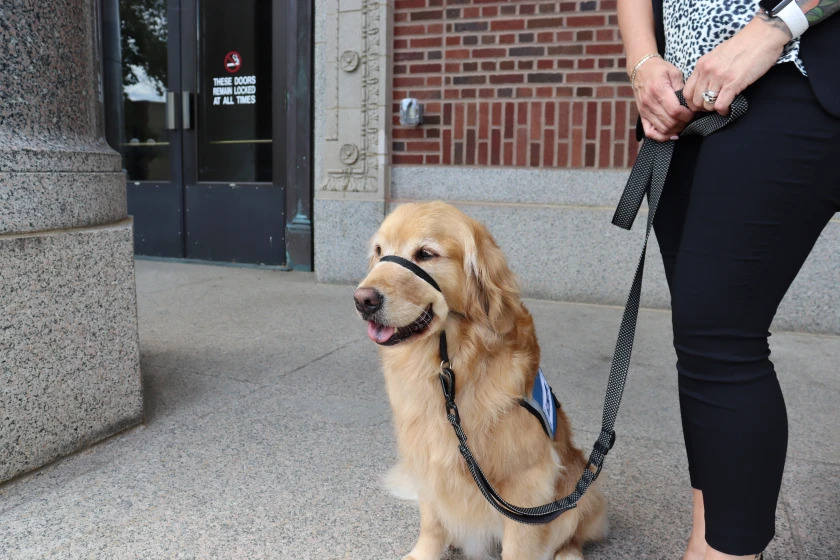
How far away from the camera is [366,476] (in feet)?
8.24

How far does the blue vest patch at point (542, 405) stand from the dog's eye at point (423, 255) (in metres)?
0.48

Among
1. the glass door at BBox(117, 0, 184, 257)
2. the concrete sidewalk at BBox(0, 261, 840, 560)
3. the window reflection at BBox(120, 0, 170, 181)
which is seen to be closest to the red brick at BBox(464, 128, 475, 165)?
the concrete sidewalk at BBox(0, 261, 840, 560)

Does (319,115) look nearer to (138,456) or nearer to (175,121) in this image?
(175,121)

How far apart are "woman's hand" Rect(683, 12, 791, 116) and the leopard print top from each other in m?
0.04

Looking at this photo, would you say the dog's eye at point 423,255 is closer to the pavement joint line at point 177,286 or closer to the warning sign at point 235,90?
the pavement joint line at point 177,286

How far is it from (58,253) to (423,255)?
4.86 feet

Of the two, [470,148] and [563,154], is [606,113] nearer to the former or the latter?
[563,154]

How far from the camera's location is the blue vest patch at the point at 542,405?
185 cm

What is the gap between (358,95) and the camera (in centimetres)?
568

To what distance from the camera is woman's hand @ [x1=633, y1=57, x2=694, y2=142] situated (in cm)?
Answer: 151

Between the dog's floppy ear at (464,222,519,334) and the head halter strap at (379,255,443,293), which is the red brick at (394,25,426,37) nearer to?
the dog's floppy ear at (464,222,519,334)

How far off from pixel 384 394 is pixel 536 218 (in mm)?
2410

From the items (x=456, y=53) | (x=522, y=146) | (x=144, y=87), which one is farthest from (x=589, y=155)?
(x=144, y=87)

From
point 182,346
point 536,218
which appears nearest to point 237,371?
point 182,346
